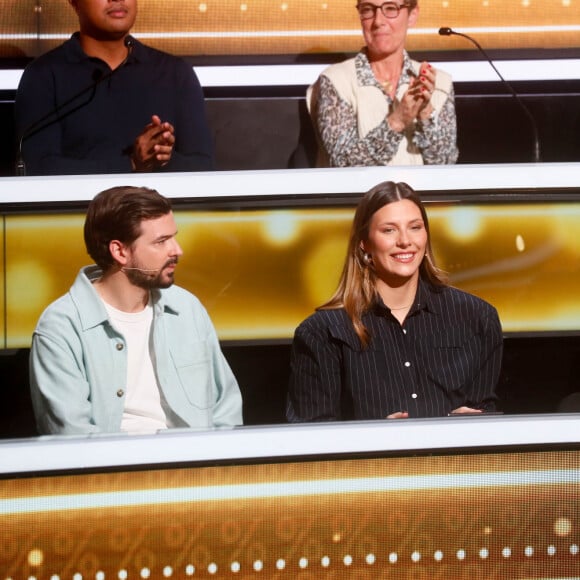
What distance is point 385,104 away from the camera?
2.10 meters

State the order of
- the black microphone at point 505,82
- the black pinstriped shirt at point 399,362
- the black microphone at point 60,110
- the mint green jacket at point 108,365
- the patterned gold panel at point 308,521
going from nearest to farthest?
the patterned gold panel at point 308,521 < the mint green jacket at point 108,365 < the black pinstriped shirt at point 399,362 < the black microphone at point 60,110 < the black microphone at point 505,82

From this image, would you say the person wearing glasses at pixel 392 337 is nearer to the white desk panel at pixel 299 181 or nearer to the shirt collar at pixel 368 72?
the white desk panel at pixel 299 181

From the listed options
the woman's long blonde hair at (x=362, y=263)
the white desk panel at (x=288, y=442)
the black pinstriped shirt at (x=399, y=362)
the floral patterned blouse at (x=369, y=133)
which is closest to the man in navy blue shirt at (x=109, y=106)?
the floral patterned blouse at (x=369, y=133)

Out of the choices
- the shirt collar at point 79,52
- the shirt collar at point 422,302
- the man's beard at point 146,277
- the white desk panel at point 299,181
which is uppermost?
the shirt collar at point 79,52

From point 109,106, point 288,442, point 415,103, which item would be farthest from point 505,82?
point 288,442

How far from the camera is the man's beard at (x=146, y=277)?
1.81m

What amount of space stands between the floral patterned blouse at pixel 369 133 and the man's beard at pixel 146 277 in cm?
46

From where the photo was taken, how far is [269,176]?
1935mm

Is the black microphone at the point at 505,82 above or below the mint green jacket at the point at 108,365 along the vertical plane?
above

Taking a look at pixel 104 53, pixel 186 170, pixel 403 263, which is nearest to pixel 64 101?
pixel 104 53

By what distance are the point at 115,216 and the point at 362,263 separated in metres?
0.46

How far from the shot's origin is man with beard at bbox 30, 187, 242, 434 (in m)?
1.73

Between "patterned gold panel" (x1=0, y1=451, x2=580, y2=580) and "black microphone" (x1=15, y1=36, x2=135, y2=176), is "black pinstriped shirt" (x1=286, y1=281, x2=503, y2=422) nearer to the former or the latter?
"patterned gold panel" (x1=0, y1=451, x2=580, y2=580)

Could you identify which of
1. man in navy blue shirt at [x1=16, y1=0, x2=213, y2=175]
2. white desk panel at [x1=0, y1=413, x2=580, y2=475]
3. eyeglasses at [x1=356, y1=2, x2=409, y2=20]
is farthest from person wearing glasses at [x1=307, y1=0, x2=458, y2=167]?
white desk panel at [x1=0, y1=413, x2=580, y2=475]
